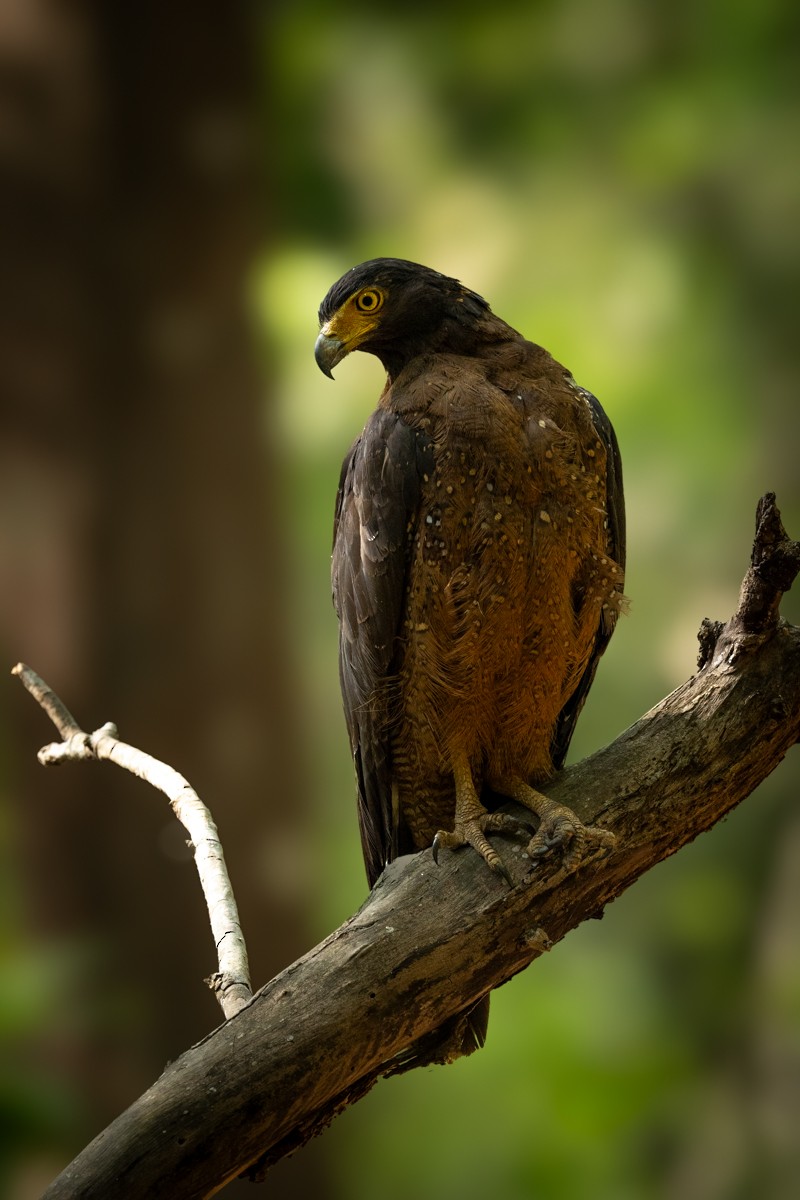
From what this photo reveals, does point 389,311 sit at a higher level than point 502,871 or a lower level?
higher

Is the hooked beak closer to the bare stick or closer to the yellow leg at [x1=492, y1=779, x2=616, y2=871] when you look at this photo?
the bare stick

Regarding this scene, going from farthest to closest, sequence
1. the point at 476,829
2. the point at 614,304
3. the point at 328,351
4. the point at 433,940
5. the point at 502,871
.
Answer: the point at 614,304
the point at 328,351
the point at 476,829
the point at 502,871
the point at 433,940

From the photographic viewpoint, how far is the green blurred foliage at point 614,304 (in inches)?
186

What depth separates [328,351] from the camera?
9.44 ft

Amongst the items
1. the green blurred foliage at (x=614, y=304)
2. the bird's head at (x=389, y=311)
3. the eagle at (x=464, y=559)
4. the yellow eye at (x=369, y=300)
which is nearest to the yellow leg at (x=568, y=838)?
the eagle at (x=464, y=559)

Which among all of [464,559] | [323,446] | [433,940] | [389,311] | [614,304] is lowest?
[433,940]

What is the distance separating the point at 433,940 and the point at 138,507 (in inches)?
120

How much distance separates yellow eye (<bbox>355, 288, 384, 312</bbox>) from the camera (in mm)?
2887

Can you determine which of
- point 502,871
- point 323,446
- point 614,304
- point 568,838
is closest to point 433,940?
point 502,871

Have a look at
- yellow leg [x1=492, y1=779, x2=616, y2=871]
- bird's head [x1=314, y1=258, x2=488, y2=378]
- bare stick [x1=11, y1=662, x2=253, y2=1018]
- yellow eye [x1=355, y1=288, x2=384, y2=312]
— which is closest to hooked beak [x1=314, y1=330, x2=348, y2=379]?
bird's head [x1=314, y1=258, x2=488, y2=378]

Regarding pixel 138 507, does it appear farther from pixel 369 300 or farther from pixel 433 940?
pixel 433 940

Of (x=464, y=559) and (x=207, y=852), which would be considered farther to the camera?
(x=464, y=559)

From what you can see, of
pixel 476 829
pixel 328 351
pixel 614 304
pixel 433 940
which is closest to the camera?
pixel 433 940

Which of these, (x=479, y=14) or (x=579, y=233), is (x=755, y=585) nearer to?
(x=579, y=233)
